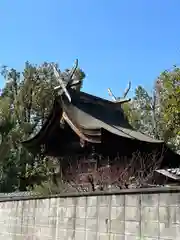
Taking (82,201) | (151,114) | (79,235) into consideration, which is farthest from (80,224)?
(151,114)

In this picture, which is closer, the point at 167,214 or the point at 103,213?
the point at 167,214

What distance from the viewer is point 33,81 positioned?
1104 inches

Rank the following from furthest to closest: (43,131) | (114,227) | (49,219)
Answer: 1. (43,131)
2. (49,219)
3. (114,227)

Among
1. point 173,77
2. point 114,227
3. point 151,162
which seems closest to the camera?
point 114,227

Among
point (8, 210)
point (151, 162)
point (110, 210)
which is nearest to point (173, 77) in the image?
point (151, 162)

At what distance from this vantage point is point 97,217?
6098 mm

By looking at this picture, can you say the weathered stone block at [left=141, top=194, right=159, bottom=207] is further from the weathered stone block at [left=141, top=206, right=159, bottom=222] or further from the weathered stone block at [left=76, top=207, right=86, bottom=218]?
the weathered stone block at [left=76, top=207, right=86, bottom=218]

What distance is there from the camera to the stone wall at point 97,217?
16.4ft

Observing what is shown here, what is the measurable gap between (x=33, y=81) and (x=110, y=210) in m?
23.1

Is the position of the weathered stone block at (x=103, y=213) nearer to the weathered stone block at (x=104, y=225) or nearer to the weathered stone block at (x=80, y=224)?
the weathered stone block at (x=104, y=225)

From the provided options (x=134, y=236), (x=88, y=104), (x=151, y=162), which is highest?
(x=88, y=104)

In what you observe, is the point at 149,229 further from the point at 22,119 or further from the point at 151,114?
the point at 151,114

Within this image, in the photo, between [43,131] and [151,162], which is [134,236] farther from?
[43,131]

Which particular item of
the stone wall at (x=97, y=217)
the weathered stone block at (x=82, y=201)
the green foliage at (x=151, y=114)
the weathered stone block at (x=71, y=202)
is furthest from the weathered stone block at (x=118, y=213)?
the green foliage at (x=151, y=114)
